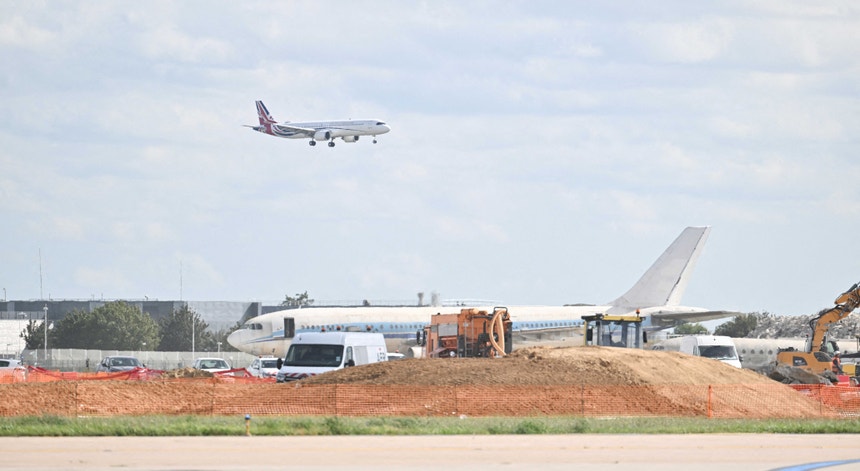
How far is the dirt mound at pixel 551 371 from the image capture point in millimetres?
33688

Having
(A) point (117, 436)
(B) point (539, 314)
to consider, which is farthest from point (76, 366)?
(A) point (117, 436)

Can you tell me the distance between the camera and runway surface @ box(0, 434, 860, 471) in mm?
20016

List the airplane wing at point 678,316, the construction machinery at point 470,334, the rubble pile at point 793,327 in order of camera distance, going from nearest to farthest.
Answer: the construction machinery at point 470,334 → the airplane wing at point 678,316 → the rubble pile at point 793,327

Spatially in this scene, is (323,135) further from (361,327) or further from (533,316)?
(361,327)

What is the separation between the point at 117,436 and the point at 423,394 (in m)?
8.84

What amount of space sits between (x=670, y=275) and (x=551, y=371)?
57031 millimetres

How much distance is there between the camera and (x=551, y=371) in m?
34.7

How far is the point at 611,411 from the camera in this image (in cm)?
3180

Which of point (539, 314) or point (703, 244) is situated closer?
point (539, 314)

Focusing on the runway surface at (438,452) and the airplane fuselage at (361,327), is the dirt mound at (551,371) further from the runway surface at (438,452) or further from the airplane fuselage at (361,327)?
the airplane fuselage at (361,327)

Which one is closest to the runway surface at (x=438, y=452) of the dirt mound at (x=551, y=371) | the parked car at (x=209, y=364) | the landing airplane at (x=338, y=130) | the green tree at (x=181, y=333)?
the dirt mound at (x=551, y=371)

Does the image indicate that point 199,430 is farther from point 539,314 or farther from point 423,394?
point 539,314

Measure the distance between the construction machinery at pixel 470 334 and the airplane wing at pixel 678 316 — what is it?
126 feet

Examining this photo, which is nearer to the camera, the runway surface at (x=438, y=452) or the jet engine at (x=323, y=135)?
the runway surface at (x=438, y=452)
